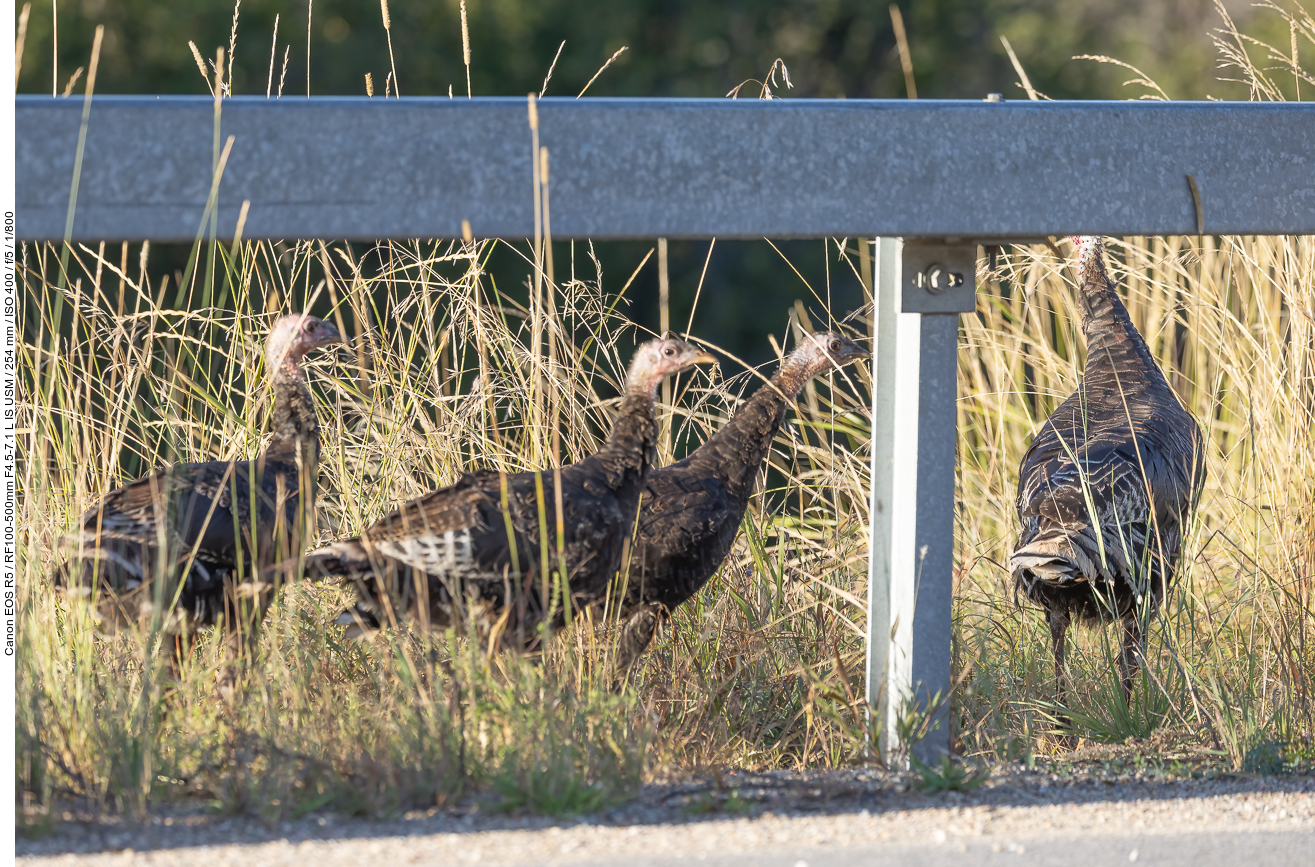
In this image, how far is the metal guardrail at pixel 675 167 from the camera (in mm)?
2625

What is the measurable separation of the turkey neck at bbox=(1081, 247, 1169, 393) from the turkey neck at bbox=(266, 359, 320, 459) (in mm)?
2546

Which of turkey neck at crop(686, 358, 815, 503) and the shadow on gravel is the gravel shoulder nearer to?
the shadow on gravel

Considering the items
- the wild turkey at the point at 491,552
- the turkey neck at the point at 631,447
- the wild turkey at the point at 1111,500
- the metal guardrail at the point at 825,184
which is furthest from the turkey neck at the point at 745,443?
the metal guardrail at the point at 825,184

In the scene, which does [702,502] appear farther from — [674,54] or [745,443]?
[674,54]

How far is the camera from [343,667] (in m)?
3.59

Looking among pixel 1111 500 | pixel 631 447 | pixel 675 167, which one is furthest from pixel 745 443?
pixel 675 167

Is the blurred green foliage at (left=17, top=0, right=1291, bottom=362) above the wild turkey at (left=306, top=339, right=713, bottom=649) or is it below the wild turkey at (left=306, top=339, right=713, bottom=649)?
above

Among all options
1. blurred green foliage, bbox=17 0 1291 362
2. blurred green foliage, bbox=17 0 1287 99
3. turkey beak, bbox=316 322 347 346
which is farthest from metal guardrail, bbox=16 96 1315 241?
blurred green foliage, bbox=17 0 1287 99

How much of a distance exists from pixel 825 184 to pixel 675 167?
32 centimetres

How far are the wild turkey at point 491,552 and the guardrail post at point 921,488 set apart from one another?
0.77m

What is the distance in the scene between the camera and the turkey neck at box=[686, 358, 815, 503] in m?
4.23

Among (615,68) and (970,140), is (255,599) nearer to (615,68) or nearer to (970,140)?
(970,140)

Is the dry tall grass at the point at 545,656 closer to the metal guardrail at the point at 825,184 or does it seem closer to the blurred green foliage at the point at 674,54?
the metal guardrail at the point at 825,184

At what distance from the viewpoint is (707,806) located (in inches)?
106
